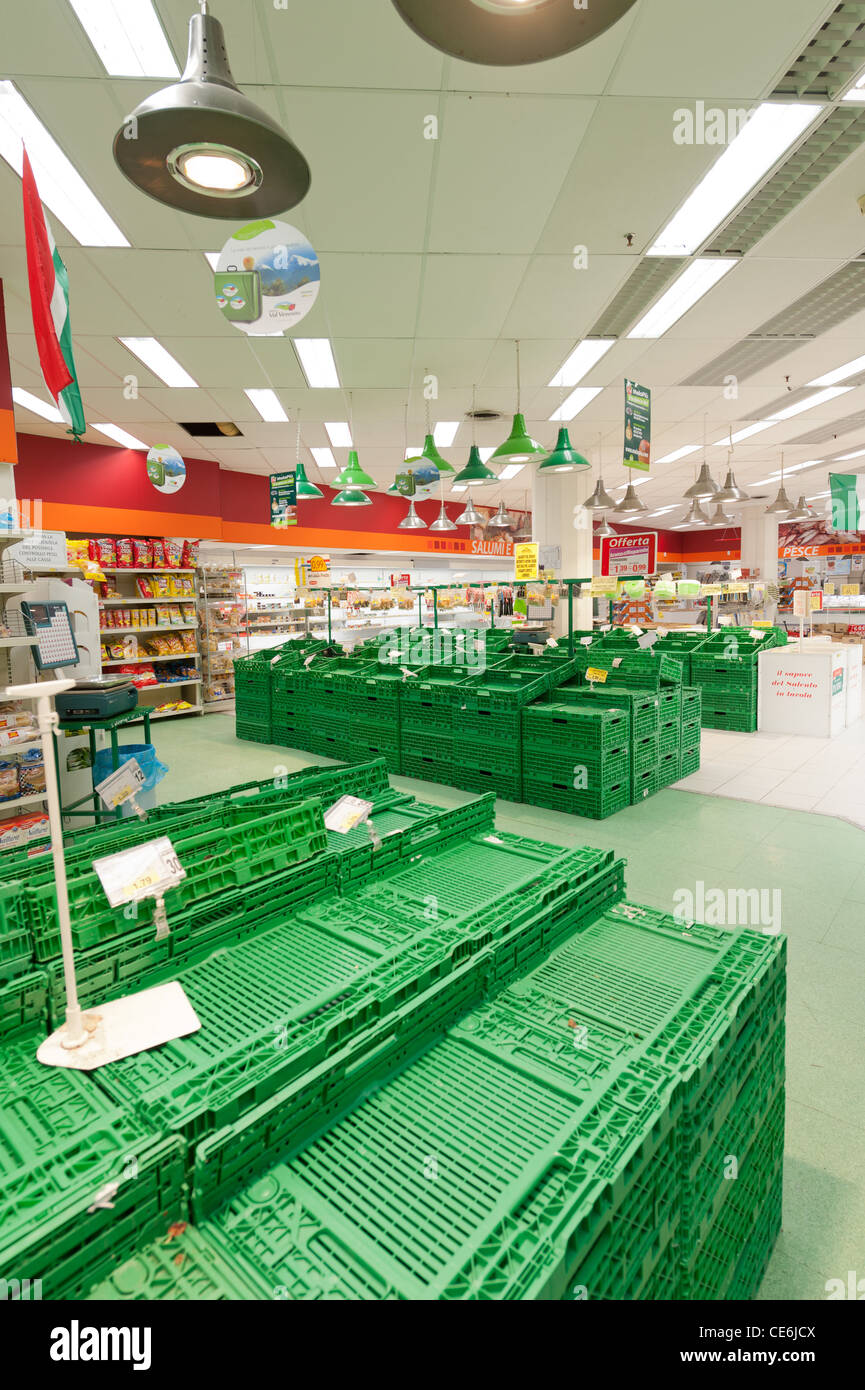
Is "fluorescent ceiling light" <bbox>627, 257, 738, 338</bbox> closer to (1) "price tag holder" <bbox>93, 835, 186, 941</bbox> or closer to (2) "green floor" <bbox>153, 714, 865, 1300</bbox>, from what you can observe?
(2) "green floor" <bbox>153, 714, 865, 1300</bbox>

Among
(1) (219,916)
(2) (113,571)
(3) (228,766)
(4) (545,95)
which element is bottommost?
(3) (228,766)

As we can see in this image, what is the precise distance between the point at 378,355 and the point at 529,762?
4.48 m

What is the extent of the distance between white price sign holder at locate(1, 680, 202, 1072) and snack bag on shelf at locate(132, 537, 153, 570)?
9390mm

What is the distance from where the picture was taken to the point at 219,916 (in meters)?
1.71

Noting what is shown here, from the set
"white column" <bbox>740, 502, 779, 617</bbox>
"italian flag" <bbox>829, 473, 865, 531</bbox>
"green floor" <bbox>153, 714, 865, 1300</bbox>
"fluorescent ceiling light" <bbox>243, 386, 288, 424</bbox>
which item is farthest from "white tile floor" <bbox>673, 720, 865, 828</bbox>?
"white column" <bbox>740, 502, 779, 617</bbox>

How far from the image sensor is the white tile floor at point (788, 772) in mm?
5520

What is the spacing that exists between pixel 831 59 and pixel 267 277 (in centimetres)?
297

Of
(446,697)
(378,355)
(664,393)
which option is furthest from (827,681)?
(378,355)

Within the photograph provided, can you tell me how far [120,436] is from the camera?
10.0m

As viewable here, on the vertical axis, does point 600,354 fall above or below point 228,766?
above

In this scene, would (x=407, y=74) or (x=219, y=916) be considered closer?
(x=219, y=916)

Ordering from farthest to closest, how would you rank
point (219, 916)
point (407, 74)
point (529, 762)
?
point (529, 762), point (407, 74), point (219, 916)

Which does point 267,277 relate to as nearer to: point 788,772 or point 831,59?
point 831,59
